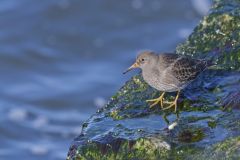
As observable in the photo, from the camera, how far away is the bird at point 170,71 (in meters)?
5.50

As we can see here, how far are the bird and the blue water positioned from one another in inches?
204

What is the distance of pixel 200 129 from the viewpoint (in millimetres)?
4824

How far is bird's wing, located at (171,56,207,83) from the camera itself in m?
5.54

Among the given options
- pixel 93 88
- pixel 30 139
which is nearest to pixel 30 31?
pixel 93 88

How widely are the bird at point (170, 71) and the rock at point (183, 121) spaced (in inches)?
4.8

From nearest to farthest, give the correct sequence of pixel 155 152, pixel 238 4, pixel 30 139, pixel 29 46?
pixel 155 152, pixel 238 4, pixel 30 139, pixel 29 46

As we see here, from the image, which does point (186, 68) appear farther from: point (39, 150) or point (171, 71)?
point (39, 150)

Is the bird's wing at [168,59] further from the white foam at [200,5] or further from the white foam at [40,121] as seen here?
the white foam at [200,5]

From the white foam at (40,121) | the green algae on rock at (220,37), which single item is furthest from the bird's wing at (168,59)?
the white foam at (40,121)

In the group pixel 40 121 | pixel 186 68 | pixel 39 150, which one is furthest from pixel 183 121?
pixel 40 121

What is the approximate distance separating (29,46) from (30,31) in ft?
1.92

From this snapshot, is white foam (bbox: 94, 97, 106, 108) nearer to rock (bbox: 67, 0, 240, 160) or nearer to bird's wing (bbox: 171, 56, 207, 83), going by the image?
rock (bbox: 67, 0, 240, 160)

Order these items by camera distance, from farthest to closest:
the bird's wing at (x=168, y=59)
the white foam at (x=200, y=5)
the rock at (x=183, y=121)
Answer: the white foam at (x=200, y=5), the bird's wing at (x=168, y=59), the rock at (x=183, y=121)

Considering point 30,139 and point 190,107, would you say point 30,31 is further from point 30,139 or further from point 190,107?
point 190,107
